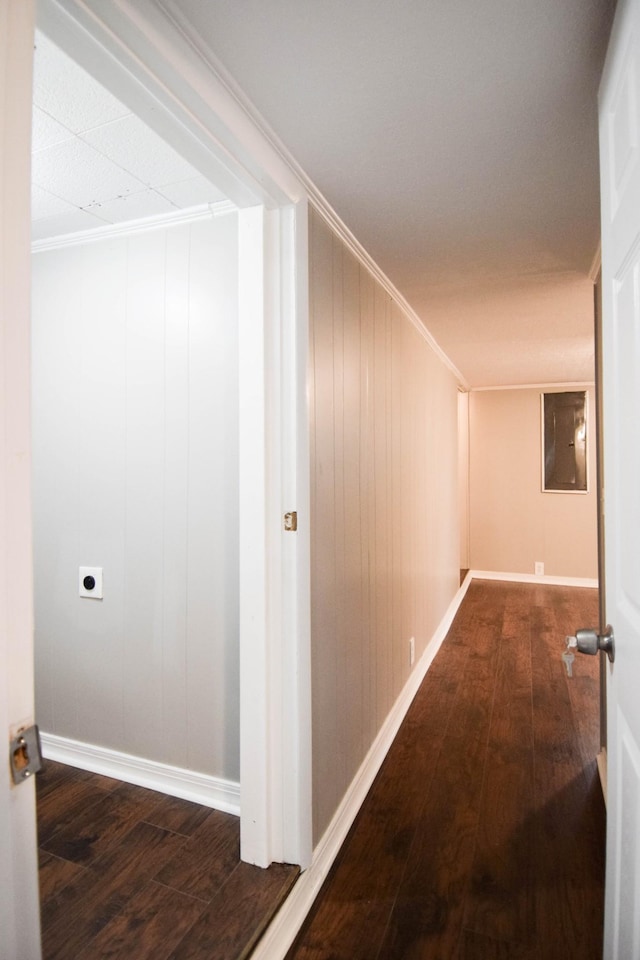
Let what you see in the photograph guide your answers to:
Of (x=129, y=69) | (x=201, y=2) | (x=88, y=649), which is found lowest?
(x=88, y=649)

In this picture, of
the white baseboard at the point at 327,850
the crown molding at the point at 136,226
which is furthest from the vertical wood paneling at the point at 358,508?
the crown molding at the point at 136,226

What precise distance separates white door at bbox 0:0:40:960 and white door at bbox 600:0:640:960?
865 millimetres

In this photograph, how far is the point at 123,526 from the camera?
209 cm

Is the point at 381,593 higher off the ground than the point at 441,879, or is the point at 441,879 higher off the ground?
the point at 381,593

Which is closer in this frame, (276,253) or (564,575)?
(276,253)

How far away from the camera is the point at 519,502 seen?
614 centimetres

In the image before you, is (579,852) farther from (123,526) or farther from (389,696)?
(123,526)

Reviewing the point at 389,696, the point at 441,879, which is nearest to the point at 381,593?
the point at 389,696

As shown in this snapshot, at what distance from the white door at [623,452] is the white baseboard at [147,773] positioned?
4.40 ft

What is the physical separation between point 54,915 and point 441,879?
1.17 metres

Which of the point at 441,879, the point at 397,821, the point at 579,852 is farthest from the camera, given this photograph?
the point at 397,821

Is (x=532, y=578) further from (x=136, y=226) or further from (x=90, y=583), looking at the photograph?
(x=136, y=226)

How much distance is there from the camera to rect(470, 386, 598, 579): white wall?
5.90 meters

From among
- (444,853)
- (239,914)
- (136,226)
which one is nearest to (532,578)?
(444,853)
